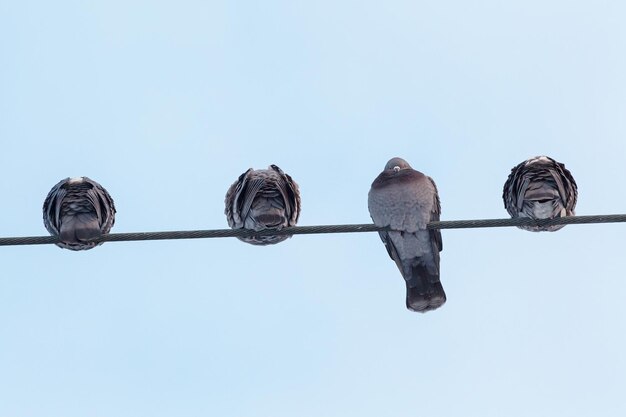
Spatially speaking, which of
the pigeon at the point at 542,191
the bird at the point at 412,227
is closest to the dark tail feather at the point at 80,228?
the bird at the point at 412,227

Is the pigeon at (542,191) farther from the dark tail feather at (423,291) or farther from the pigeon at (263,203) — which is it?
the pigeon at (263,203)

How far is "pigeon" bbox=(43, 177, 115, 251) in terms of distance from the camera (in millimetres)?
11443

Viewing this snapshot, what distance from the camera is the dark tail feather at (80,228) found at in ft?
37.4

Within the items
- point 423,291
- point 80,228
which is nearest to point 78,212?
point 80,228

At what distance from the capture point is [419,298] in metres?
13.1

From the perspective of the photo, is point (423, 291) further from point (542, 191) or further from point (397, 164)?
point (542, 191)

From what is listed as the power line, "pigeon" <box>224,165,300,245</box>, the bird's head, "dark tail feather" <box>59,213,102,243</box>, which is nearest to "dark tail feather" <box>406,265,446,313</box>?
the bird's head

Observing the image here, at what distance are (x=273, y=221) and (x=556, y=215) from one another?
2.69 metres

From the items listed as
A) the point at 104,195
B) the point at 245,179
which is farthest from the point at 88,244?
the point at 245,179

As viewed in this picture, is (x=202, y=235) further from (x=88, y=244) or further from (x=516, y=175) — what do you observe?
(x=516, y=175)

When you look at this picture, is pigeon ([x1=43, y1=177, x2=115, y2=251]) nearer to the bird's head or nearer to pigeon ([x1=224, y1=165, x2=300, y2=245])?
pigeon ([x1=224, y1=165, x2=300, y2=245])

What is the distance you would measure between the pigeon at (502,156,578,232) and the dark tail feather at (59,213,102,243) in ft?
13.3

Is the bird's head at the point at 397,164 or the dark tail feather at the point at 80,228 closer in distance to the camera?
the dark tail feather at the point at 80,228

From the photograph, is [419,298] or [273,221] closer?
[273,221]
